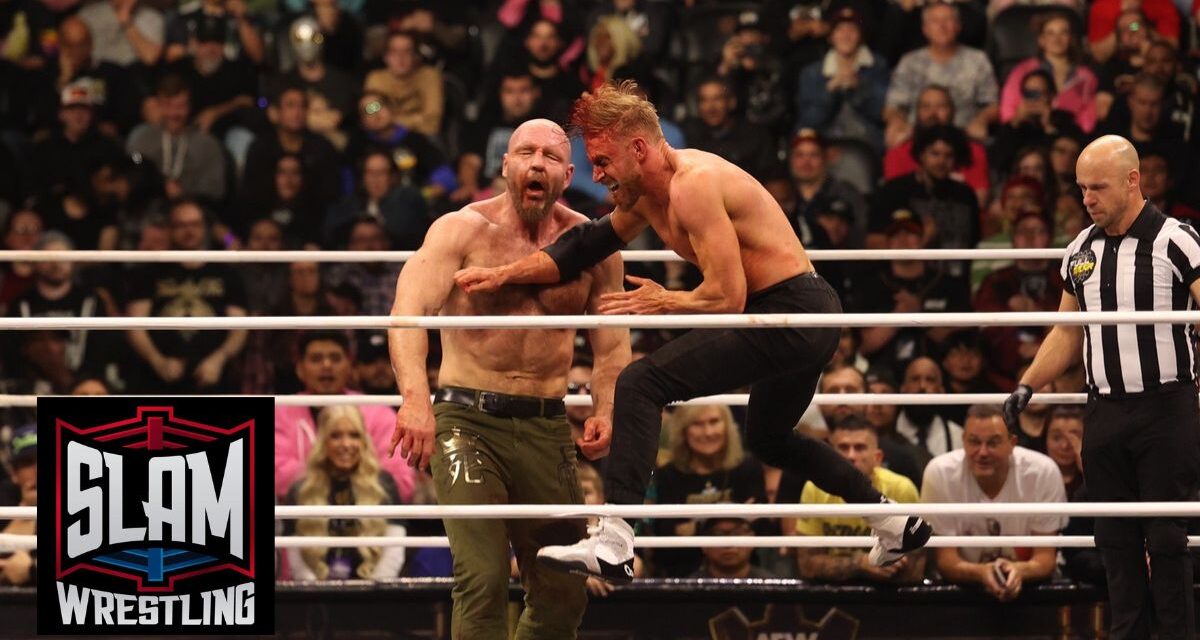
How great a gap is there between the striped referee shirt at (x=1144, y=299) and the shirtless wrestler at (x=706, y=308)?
2.04ft

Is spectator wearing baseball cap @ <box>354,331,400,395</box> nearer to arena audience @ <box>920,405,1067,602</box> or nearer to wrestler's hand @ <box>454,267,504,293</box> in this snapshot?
arena audience @ <box>920,405,1067,602</box>

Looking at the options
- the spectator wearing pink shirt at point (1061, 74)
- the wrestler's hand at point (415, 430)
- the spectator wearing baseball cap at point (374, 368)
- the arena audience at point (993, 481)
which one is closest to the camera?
the wrestler's hand at point (415, 430)

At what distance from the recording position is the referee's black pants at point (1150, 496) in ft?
12.6

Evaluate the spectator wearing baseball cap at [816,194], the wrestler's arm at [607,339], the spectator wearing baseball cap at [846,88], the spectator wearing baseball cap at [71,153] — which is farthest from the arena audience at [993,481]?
the spectator wearing baseball cap at [71,153]

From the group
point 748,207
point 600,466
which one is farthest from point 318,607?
point 748,207

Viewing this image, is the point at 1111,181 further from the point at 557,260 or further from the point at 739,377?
the point at 557,260

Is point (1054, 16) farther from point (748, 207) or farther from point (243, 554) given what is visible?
point (243, 554)

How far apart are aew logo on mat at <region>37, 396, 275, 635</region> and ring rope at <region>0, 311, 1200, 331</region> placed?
20cm

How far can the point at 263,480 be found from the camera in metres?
3.54

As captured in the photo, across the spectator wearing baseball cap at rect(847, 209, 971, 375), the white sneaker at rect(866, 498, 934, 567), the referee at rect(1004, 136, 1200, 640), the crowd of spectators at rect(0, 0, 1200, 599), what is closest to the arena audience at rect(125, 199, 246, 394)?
the crowd of spectators at rect(0, 0, 1200, 599)

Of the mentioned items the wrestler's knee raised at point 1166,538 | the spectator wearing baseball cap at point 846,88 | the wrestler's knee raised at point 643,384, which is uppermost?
the spectator wearing baseball cap at point 846,88

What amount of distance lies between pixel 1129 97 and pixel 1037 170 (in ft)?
1.79

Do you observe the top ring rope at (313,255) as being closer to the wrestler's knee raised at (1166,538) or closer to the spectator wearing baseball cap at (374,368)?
the wrestler's knee raised at (1166,538)

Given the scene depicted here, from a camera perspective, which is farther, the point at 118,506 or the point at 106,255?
the point at 106,255
